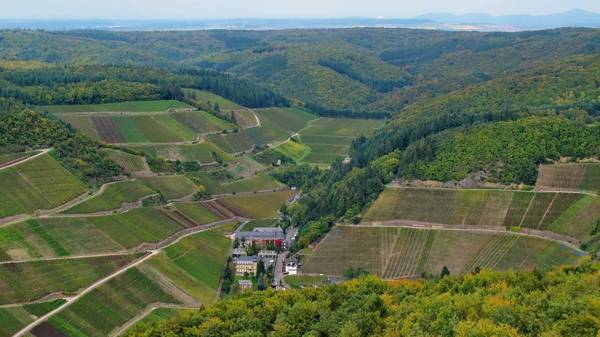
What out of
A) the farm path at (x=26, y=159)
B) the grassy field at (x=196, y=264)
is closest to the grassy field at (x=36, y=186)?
the farm path at (x=26, y=159)

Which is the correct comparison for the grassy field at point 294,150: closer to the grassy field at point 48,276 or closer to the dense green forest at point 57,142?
the dense green forest at point 57,142

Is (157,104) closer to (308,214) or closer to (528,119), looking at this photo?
(308,214)

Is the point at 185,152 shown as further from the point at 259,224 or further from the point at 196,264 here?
the point at 196,264

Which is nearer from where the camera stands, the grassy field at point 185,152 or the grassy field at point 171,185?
the grassy field at point 171,185

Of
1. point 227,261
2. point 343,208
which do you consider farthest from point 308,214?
point 227,261

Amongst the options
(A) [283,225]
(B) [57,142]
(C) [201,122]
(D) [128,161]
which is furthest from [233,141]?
(A) [283,225]

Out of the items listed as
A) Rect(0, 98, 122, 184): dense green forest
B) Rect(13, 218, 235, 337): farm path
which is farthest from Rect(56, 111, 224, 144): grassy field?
Rect(13, 218, 235, 337): farm path

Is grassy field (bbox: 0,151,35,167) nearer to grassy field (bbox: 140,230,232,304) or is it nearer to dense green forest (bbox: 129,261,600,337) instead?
grassy field (bbox: 140,230,232,304)
